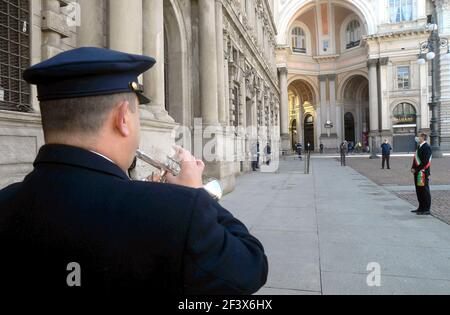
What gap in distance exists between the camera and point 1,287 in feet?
3.57

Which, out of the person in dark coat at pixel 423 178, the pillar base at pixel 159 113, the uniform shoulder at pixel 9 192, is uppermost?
the pillar base at pixel 159 113

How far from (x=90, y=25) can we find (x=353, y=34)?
170ft

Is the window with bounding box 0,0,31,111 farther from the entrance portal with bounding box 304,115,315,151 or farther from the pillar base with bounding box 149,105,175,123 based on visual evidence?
the entrance portal with bounding box 304,115,315,151

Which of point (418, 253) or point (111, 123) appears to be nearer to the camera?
point (111, 123)

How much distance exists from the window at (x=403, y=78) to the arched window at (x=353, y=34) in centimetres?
878

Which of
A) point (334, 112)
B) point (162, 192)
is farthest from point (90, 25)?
point (334, 112)

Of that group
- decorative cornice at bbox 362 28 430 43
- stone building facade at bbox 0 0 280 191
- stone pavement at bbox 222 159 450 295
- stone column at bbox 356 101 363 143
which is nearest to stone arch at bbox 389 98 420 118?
decorative cornice at bbox 362 28 430 43

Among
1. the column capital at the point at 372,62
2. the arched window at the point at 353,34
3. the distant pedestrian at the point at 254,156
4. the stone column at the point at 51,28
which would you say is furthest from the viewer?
the arched window at the point at 353,34

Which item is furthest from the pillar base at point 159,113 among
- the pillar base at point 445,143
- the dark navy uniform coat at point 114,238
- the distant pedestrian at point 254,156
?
the pillar base at point 445,143

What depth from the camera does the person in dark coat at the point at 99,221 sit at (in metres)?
1.02

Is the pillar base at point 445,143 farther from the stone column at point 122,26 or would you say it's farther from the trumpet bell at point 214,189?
the trumpet bell at point 214,189
